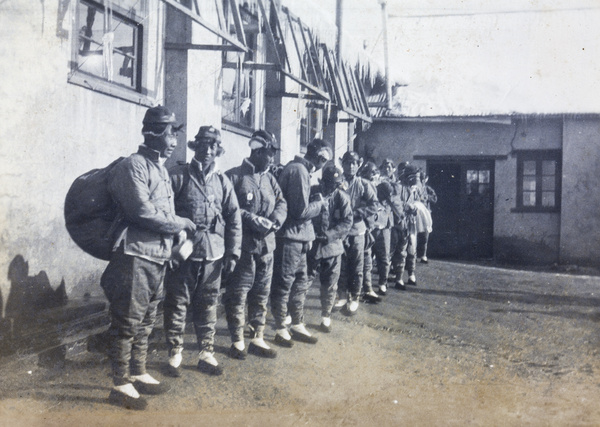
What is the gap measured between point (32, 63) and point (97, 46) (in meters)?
1.08

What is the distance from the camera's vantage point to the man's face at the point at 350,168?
23.2ft

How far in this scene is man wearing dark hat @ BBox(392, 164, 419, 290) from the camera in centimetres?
893

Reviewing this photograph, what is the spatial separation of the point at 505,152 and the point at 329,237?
9.69 meters

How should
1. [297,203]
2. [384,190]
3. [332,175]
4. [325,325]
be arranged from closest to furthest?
[297,203], [325,325], [332,175], [384,190]

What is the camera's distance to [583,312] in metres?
7.66

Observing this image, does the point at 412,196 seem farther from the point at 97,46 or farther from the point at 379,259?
the point at 97,46

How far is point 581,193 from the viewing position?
1330 centimetres

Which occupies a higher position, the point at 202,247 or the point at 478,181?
the point at 478,181

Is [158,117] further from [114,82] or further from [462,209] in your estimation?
[462,209]

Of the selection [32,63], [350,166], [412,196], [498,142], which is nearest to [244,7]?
[350,166]

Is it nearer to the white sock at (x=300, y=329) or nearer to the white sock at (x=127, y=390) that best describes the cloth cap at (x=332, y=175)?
the white sock at (x=300, y=329)

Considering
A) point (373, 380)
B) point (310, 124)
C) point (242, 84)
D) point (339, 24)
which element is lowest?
point (373, 380)

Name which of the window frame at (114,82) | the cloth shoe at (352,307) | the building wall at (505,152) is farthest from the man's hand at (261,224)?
the building wall at (505,152)

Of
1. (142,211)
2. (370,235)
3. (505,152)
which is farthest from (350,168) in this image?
(505,152)
